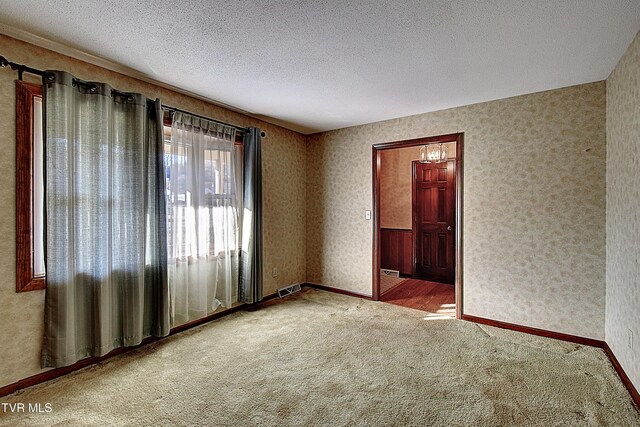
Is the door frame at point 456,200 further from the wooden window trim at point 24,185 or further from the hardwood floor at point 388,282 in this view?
the wooden window trim at point 24,185

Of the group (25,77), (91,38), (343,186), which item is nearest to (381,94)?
(343,186)

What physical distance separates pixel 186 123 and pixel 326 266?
113 inches

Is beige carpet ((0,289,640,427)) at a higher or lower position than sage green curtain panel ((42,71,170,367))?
lower

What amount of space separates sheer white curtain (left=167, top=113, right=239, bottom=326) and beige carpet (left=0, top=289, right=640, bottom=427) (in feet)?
1.42

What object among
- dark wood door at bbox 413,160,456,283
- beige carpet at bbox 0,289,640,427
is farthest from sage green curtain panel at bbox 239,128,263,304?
dark wood door at bbox 413,160,456,283

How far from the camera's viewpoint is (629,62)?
2.17 meters

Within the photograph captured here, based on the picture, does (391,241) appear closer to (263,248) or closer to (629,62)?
(263,248)

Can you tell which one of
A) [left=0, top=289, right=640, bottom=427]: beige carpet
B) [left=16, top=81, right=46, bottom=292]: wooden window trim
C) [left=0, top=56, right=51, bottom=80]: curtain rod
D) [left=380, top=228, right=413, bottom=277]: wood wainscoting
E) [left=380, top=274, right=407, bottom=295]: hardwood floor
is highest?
[left=0, top=56, right=51, bottom=80]: curtain rod

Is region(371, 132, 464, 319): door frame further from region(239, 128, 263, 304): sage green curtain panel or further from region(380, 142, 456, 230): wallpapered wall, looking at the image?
Answer: region(239, 128, 263, 304): sage green curtain panel

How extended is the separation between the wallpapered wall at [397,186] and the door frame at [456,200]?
4.88 ft

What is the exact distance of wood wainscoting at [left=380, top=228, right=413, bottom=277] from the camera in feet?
18.7

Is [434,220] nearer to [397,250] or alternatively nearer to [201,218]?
[397,250]

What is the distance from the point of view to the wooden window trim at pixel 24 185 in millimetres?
2090

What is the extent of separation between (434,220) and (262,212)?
319 centimetres
